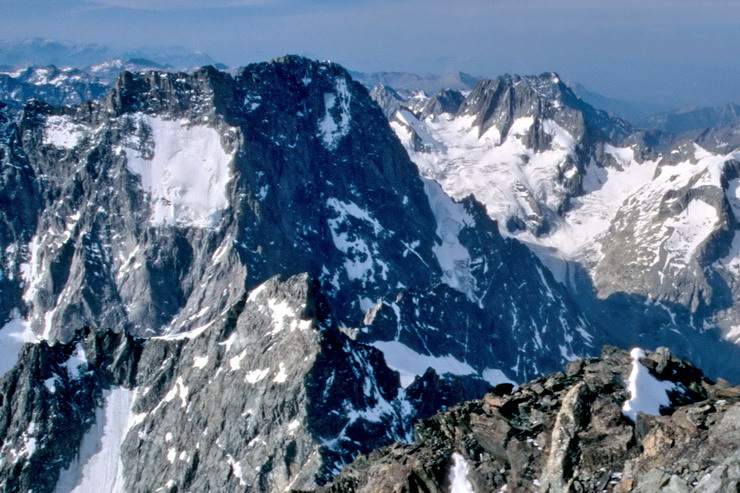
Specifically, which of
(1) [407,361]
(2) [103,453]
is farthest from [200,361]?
(1) [407,361]

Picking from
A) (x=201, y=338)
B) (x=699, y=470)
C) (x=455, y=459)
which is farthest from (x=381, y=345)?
(x=699, y=470)

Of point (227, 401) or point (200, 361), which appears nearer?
point (227, 401)

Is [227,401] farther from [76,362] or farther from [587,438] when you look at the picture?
[587,438]

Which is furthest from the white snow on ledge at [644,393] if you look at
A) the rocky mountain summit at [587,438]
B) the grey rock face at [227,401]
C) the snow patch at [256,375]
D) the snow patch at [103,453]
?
the snow patch at [103,453]

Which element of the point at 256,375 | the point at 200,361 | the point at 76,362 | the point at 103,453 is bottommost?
the point at 103,453

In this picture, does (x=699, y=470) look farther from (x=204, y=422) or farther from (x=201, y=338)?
(x=201, y=338)

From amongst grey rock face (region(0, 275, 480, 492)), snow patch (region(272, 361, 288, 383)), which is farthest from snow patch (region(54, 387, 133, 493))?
snow patch (region(272, 361, 288, 383))
